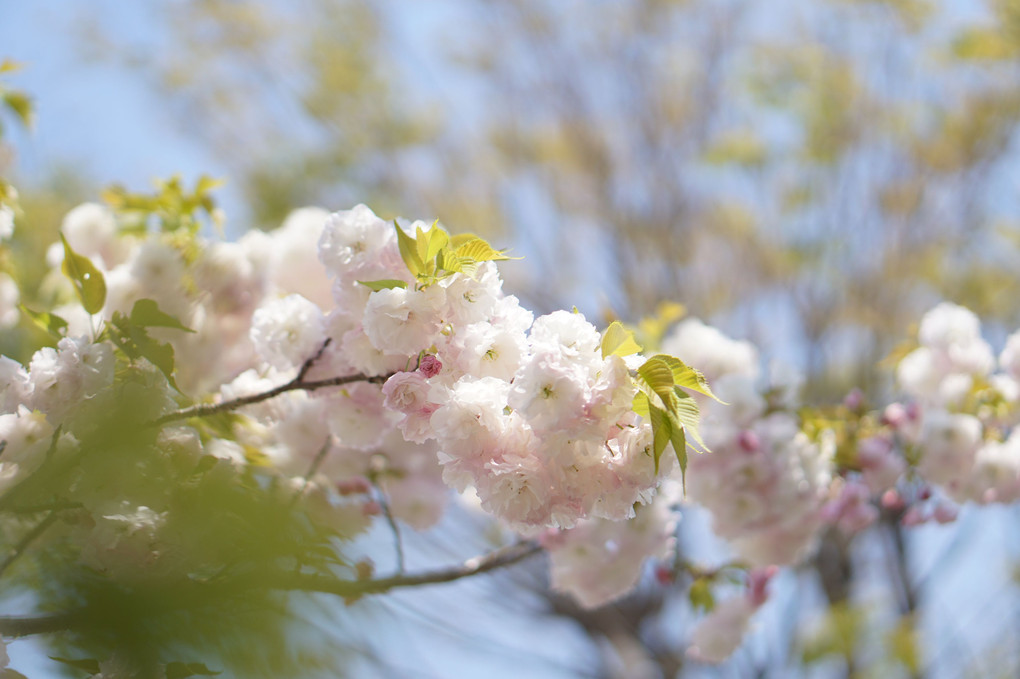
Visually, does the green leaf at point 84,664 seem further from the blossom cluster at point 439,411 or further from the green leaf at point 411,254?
the green leaf at point 411,254

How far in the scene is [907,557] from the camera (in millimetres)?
4699

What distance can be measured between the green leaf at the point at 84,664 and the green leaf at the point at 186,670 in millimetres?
60

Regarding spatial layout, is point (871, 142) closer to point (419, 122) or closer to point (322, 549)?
point (419, 122)

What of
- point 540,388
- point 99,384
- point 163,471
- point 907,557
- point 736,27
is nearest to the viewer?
point 163,471

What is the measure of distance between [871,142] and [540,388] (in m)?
5.08

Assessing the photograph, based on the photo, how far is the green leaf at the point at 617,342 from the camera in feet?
2.64

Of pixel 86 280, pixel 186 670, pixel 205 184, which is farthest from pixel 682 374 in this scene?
pixel 205 184

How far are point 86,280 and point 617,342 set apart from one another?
84 cm

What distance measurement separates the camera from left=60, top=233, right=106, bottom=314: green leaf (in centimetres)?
109

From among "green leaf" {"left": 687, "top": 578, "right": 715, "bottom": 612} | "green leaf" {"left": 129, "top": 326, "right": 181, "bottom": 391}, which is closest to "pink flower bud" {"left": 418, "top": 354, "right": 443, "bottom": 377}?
"green leaf" {"left": 129, "top": 326, "right": 181, "bottom": 391}

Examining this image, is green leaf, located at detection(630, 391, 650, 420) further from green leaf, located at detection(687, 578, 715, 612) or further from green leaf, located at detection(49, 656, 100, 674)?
green leaf, located at detection(687, 578, 715, 612)

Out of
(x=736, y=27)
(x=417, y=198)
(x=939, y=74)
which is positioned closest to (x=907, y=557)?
(x=939, y=74)

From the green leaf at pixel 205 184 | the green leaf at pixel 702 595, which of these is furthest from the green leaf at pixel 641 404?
the green leaf at pixel 205 184

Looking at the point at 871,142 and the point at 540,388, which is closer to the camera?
the point at 540,388
